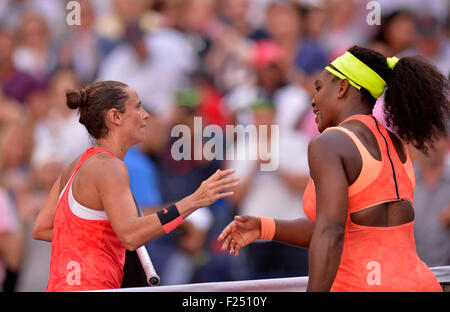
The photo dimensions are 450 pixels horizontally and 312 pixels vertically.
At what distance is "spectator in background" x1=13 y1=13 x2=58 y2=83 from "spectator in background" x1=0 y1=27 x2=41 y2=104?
8cm

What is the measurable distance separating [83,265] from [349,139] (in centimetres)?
117

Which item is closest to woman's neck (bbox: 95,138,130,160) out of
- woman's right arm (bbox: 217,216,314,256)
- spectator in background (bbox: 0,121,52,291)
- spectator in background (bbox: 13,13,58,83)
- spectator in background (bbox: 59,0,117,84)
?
woman's right arm (bbox: 217,216,314,256)

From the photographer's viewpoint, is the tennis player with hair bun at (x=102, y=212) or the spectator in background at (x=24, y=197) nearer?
the tennis player with hair bun at (x=102, y=212)

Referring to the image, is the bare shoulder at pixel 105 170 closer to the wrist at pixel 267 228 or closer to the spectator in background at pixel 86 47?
the wrist at pixel 267 228

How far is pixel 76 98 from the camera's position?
9.75 ft

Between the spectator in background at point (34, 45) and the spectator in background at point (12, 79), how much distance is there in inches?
3.2

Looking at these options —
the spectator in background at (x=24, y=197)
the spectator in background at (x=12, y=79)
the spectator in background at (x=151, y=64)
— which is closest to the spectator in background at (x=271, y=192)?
the spectator in background at (x=151, y=64)

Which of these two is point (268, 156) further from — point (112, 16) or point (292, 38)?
point (112, 16)

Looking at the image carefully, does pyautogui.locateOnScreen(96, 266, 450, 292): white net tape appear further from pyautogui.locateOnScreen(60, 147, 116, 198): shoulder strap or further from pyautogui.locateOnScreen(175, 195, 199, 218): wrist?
pyautogui.locateOnScreen(60, 147, 116, 198): shoulder strap

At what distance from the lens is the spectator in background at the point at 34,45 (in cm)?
671

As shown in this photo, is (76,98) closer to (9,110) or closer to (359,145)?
(359,145)

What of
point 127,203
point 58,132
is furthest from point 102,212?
point 58,132

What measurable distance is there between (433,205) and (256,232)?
8.25ft

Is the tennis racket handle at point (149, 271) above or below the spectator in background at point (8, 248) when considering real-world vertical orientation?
below
